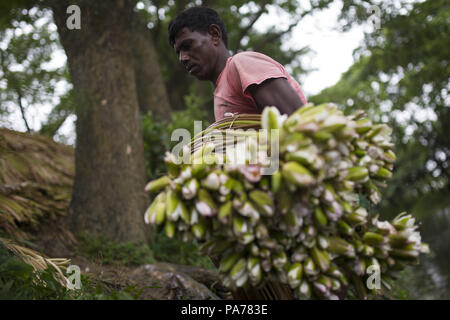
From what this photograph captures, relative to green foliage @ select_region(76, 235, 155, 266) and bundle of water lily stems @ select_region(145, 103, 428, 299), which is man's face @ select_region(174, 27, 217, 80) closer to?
bundle of water lily stems @ select_region(145, 103, 428, 299)

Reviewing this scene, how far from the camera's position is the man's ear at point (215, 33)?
209cm

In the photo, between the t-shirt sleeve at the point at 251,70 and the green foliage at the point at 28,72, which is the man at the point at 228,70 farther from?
the green foliage at the point at 28,72

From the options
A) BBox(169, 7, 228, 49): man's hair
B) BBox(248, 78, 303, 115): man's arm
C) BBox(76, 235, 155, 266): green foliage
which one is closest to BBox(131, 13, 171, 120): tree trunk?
BBox(76, 235, 155, 266): green foliage

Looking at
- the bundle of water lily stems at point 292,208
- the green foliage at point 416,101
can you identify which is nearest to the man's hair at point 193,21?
the bundle of water lily stems at point 292,208

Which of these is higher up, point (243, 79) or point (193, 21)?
point (193, 21)

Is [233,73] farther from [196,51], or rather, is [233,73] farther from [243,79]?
[196,51]

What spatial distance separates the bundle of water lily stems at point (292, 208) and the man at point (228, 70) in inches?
9.4

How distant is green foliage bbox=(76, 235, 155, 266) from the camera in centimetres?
343

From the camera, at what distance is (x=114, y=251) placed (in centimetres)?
352

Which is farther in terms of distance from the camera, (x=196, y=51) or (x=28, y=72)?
(x=28, y=72)

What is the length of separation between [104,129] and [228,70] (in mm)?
2320

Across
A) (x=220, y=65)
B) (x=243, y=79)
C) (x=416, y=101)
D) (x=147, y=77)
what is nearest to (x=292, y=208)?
(x=243, y=79)

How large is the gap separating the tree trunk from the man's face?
4227 mm

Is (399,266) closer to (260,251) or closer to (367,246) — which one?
(367,246)
